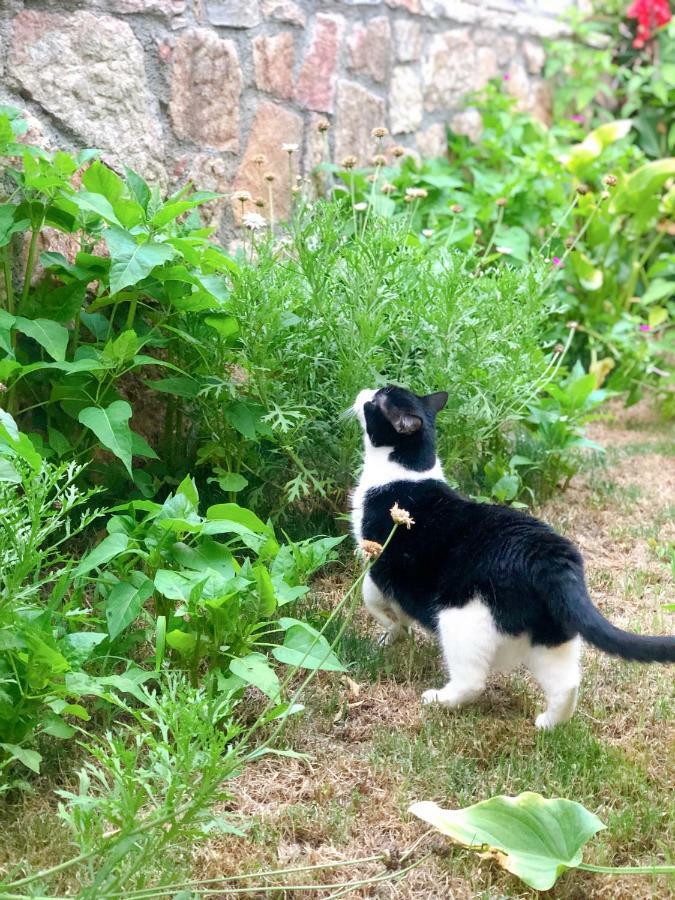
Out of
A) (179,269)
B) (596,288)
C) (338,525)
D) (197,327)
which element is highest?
(179,269)

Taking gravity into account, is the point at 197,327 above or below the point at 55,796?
above

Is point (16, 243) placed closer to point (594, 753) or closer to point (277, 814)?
point (277, 814)

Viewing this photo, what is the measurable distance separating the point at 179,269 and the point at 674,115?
4349 millimetres

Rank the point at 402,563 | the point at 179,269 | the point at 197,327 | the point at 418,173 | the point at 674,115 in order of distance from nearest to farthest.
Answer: the point at 402,563 → the point at 179,269 → the point at 197,327 → the point at 418,173 → the point at 674,115

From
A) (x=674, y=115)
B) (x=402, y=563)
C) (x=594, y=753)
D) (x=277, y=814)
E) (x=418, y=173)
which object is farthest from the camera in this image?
(x=674, y=115)

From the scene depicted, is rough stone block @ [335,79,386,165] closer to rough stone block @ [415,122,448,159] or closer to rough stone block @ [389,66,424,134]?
rough stone block @ [389,66,424,134]

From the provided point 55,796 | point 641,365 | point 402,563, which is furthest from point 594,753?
point 641,365

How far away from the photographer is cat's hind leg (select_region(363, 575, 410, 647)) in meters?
2.49

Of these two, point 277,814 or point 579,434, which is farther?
point 579,434

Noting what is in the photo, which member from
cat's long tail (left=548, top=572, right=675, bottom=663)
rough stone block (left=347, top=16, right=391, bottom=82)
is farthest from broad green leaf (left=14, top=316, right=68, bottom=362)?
rough stone block (left=347, top=16, right=391, bottom=82)

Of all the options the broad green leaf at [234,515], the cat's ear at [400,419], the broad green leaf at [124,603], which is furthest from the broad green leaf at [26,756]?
the cat's ear at [400,419]

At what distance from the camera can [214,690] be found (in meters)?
2.13

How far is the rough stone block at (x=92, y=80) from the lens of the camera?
288cm

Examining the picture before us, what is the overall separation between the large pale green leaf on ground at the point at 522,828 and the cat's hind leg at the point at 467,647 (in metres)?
0.42
